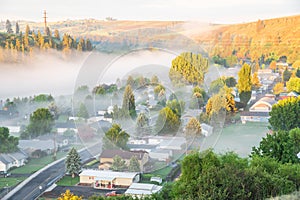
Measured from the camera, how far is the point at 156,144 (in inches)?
168

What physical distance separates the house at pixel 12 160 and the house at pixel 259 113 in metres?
3.82

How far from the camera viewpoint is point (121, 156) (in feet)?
14.1

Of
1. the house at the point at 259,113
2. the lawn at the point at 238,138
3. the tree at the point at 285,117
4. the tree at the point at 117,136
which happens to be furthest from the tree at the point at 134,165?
the house at the point at 259,113

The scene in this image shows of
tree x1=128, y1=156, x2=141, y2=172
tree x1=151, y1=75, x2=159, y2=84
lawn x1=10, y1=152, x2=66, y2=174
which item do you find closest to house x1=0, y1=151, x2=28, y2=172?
lawn x1=10, y1=152, x2=66, y2=174

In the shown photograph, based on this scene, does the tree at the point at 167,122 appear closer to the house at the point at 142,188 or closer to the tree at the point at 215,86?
the house at the point at 142,188

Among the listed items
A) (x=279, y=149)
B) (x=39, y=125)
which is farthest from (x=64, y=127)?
(x=279, y=149)

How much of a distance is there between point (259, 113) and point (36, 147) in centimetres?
405

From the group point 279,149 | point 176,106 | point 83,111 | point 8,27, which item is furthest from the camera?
point 8,27

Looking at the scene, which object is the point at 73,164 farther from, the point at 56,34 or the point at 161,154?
the point at 56,34

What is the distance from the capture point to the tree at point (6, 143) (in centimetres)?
516

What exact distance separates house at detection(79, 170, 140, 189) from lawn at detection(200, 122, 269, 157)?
34.9 inches

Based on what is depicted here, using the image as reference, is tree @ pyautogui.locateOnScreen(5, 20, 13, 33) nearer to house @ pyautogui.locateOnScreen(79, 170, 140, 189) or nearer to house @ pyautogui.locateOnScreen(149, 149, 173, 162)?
house @ pyautogui.locateOnScreen(79, 170, 140, 189)

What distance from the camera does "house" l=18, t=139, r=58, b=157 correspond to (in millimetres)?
5355

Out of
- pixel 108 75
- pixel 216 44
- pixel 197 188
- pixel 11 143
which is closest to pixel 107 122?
pixel 108 75
